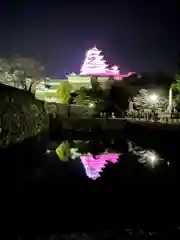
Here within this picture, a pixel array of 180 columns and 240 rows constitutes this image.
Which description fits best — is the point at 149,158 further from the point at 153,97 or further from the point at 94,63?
the point at 94,63

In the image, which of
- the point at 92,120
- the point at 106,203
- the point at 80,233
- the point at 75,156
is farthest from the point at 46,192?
the point at 92,120

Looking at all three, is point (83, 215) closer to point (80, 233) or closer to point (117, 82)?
point (80, 233)

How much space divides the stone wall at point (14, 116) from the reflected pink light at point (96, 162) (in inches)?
84.1

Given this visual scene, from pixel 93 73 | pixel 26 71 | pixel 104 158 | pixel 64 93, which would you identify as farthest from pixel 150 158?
pixel 93 73

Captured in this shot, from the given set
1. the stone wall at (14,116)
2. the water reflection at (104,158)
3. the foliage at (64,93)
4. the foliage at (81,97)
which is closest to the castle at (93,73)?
the foliage at (64,93)

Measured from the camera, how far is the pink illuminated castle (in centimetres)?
6173

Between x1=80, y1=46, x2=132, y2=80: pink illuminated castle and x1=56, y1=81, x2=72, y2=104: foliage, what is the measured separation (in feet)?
21.6

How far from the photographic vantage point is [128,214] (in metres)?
5.93

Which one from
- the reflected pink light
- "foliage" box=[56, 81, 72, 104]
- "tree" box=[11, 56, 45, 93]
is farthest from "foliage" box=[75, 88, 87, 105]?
the reflected pink light

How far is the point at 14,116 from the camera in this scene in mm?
11867

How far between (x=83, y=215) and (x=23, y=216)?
84cm

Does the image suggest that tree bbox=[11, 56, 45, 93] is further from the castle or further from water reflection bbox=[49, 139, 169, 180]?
water reflection bbox=[49, 139, 169, 180]

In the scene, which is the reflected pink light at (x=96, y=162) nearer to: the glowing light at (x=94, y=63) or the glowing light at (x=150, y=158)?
the glowing light at (x=150, y=158)

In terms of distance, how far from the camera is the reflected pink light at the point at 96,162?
32.1 feet
